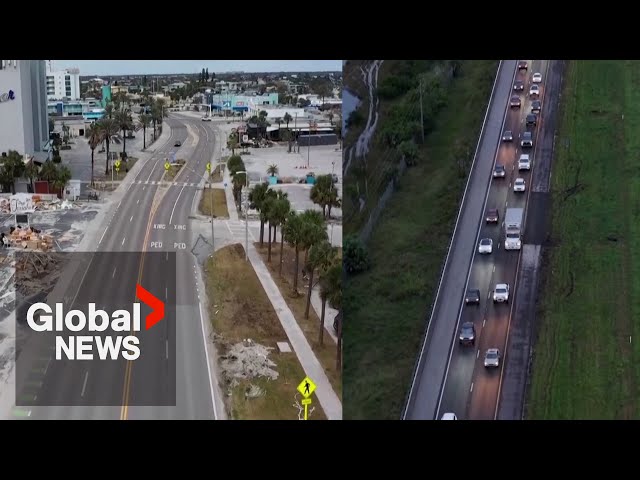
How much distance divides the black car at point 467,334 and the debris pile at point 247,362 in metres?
4.87

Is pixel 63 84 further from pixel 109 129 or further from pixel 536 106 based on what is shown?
pixel 536 106

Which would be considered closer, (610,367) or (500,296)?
(610,367)

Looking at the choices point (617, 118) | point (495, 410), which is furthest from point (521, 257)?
point (617, 118)

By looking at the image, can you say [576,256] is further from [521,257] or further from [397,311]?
[397,311]

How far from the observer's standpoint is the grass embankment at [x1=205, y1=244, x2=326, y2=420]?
61.6 ft

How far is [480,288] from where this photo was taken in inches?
979

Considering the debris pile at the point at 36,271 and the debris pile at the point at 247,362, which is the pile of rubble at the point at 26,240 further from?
the debris pile at the point at 247,362

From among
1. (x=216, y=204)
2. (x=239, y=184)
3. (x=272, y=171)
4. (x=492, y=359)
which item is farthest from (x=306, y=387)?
(x=272, y=171)

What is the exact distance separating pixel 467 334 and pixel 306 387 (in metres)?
5.25

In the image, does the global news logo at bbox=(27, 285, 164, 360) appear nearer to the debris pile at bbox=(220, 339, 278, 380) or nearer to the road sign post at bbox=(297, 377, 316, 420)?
the debris pile at bbox=(220, 339, 278, 380)

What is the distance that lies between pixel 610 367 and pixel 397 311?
5.62 metres

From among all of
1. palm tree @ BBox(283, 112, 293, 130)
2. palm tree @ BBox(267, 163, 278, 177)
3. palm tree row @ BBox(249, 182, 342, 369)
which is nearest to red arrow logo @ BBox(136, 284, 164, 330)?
palm tree row @ BBox(249, 182, 342, 369)

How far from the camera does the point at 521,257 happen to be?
86.9ft

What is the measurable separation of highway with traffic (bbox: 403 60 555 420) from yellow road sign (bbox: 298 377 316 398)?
2.18m
